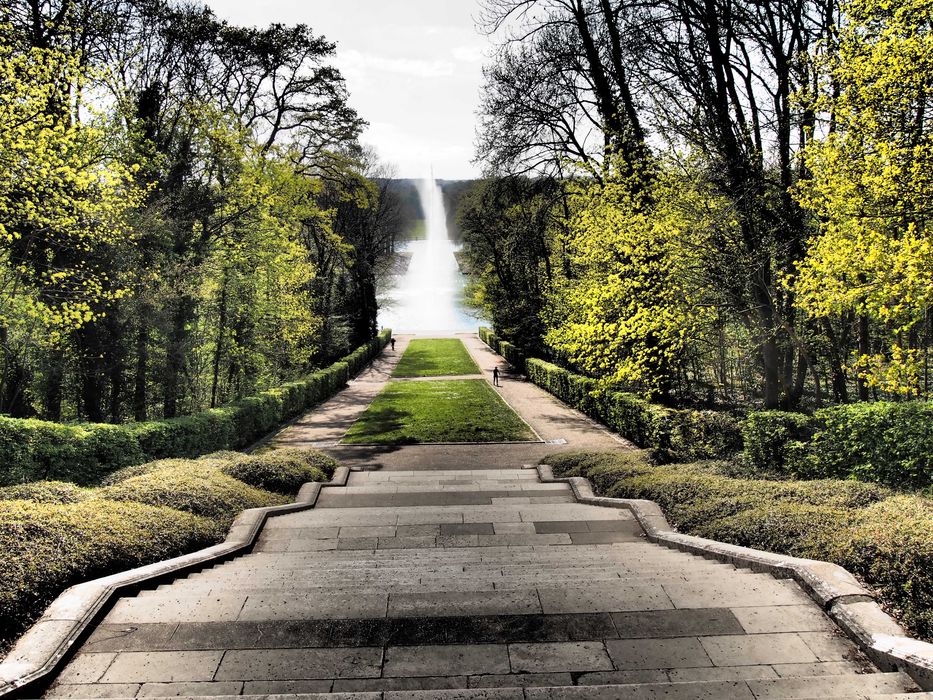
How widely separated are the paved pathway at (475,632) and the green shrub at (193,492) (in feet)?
5.00

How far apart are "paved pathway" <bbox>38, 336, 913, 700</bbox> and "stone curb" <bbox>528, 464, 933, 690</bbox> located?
130 millimetres


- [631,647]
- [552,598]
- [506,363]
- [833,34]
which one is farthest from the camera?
[506,363]

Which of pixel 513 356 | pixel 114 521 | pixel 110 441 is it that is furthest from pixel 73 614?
pixel 513 356

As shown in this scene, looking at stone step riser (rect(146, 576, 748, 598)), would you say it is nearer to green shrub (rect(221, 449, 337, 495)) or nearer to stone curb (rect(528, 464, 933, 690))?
stone curb (rect(528, 464, 933, 690))

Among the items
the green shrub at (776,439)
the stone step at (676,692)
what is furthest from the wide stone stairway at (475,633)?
the green shrub at (776,439)

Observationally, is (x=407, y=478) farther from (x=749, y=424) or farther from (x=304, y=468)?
(x=749, y=424)

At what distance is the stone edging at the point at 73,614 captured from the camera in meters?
3.96

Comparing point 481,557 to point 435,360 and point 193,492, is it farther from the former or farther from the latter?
point 435,360

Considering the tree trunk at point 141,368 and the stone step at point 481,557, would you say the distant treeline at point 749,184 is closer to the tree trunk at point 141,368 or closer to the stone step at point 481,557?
the stone step at point 481,557

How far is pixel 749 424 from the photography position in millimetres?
10922

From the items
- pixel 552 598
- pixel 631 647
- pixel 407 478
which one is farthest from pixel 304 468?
pixel 631 647

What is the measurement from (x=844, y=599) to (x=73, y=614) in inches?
224

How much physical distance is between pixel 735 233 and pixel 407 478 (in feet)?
29.7

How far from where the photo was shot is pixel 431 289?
344 feet
